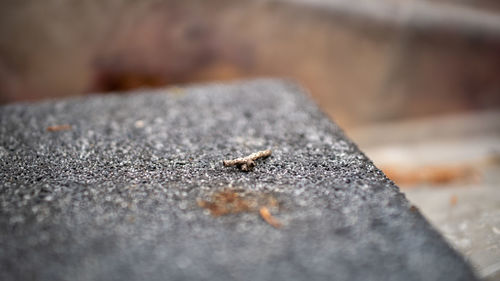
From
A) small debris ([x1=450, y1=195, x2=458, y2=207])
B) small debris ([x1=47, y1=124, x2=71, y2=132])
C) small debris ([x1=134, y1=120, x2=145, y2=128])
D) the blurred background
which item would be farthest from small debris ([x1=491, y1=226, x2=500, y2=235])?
small debris ([x1=47, y1=124, x2=71, y2=132])

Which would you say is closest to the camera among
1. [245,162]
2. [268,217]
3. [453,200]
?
[268,217]

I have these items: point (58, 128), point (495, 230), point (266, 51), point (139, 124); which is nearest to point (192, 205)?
point (139, 124)

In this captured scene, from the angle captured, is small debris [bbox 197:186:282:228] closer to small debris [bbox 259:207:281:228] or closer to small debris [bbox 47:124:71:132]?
small debris [bbox 259:207:281:228]

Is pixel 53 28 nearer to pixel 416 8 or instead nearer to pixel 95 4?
pixel 95 4

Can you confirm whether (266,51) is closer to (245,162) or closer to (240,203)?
(245,162)

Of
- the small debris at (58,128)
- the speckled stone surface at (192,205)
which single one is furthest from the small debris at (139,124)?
the small debris at (58,128)

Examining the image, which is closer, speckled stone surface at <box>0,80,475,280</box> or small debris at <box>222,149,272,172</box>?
speckled stone surface at <box>0,80,475,280</box>

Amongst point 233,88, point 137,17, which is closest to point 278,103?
point 233,88
